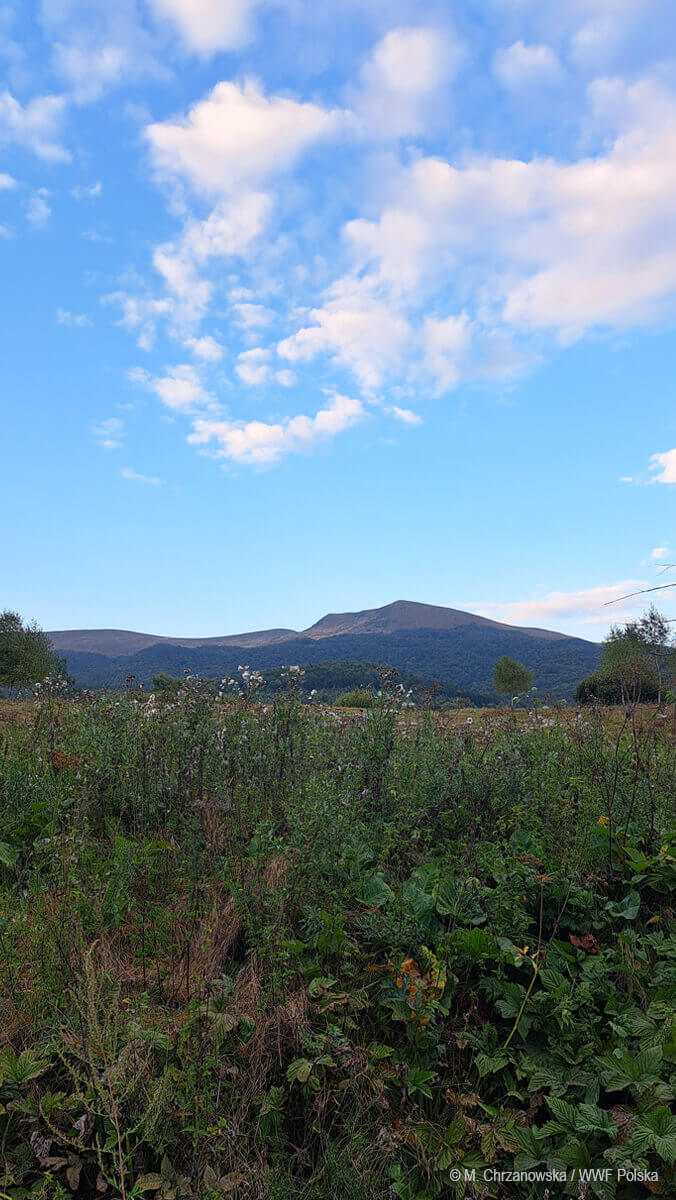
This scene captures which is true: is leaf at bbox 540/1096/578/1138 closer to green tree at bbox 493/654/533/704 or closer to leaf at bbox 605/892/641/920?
leaf at bbox 605/892/641/920

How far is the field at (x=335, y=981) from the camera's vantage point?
262 cm

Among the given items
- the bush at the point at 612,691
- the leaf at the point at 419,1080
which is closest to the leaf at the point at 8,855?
the leaf at the point at 419,1080

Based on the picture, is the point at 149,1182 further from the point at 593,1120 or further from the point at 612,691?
the point at 612,691

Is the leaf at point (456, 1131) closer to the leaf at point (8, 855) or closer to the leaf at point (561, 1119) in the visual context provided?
the leaf at point (561, 1119)

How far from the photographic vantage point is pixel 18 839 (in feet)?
16.4

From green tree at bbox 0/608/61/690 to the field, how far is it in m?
41.0

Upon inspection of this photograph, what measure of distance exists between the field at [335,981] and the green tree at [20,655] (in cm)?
4100

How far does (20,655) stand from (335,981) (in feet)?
153

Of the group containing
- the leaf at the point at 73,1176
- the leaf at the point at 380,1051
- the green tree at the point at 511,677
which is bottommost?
the green tree at the point at 511,677

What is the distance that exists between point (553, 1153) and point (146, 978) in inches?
84.7

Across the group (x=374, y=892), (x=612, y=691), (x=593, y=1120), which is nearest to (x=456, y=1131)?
(x=593, y=1120)

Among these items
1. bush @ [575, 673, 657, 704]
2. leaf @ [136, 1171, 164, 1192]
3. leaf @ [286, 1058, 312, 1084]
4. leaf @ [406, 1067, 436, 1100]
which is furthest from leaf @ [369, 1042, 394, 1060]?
bush @ [575, 673, 657, 704]

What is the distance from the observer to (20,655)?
43.9 m

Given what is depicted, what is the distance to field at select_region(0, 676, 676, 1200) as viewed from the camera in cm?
262
